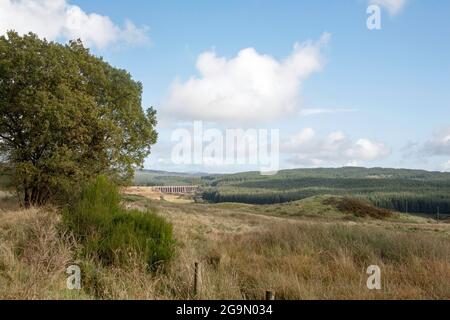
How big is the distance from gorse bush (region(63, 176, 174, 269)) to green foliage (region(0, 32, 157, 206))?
10787 mm

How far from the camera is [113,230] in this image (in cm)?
946

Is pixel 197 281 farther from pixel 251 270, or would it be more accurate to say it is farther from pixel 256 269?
pixel 256 269

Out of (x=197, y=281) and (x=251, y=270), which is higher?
(x=197, y=281)

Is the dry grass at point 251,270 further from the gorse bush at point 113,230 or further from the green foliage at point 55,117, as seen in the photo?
the green foliage at point 55,117

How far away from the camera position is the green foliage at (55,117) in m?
22.0

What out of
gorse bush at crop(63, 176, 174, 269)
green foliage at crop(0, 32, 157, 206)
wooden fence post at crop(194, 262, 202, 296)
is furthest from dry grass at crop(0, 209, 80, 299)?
green foliage at crop(0, 32, 157, 206)

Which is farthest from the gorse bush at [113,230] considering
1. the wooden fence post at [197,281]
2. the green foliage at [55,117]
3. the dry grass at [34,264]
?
the green foliage at [55,117]

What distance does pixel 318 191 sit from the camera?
166 m

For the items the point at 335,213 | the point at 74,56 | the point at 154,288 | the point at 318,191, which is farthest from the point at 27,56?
the point at 318,191

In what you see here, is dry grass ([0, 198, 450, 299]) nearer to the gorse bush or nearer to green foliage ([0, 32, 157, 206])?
the gorse bush

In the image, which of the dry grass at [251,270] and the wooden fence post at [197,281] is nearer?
the dry grass at [251,270]

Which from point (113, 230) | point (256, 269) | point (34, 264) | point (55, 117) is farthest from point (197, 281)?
point (55, 117)

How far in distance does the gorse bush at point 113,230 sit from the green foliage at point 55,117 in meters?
10.8

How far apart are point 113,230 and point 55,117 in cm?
1412
